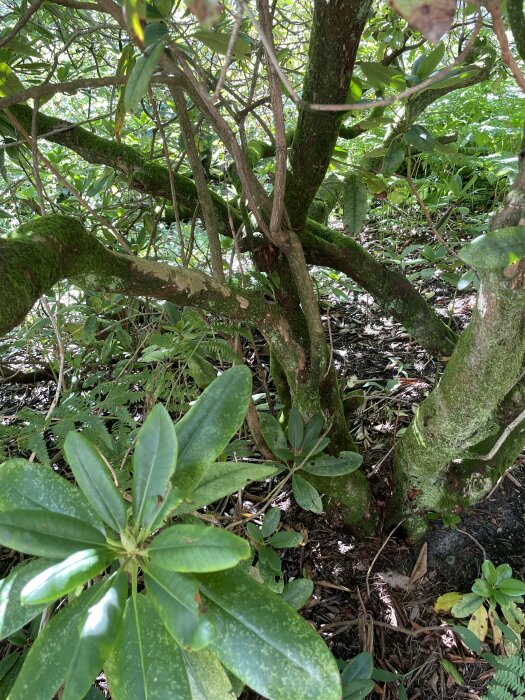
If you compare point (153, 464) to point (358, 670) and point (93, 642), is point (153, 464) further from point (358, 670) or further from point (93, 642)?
point (358, 670)

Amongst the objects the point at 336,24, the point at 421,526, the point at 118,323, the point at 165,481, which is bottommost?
the point at 421,526

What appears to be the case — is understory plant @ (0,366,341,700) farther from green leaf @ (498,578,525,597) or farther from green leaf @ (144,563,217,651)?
green leaf @ (498,578,525,597)

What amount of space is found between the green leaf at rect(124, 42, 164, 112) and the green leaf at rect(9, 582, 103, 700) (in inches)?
28.0

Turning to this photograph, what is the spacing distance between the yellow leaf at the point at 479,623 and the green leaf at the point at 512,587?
0.33 feet

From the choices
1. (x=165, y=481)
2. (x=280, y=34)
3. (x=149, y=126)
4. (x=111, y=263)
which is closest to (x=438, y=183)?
(x=280, y=34)

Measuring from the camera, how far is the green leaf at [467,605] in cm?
127

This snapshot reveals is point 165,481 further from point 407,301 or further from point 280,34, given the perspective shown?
point 280,34

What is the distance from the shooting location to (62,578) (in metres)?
0.55

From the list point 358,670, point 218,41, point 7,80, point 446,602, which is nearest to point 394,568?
point 446,602

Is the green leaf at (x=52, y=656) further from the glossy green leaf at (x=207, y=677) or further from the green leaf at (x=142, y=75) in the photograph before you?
the green leaf at (x=142, y=75)

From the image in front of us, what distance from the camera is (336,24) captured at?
1021 millimetres

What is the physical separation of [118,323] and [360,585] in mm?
1107

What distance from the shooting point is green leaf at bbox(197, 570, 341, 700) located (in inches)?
23.1

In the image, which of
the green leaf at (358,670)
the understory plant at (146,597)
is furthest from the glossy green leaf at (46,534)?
the green leaf at (358,670)
